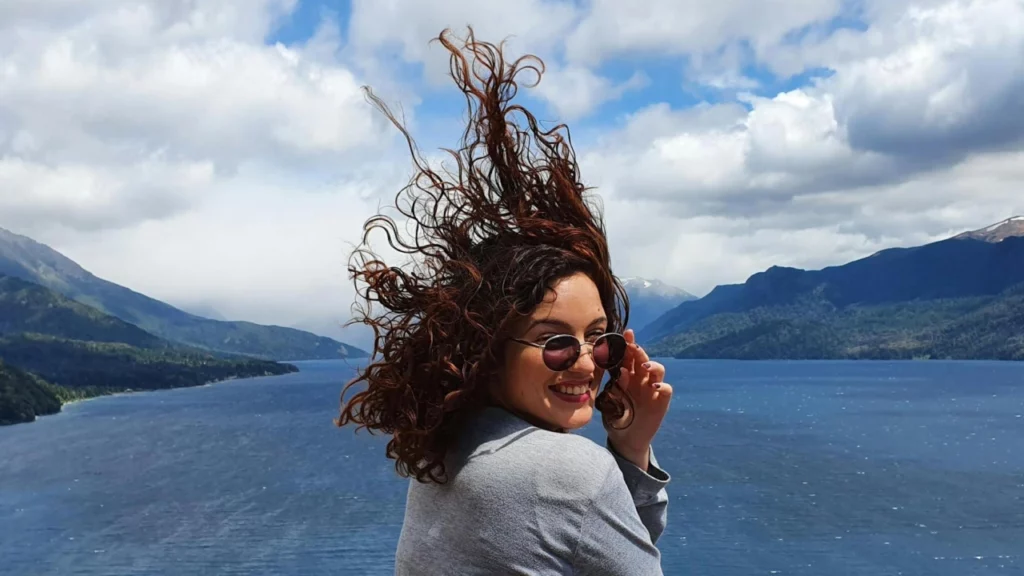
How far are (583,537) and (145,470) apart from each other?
91951mm

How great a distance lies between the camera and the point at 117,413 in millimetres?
142500

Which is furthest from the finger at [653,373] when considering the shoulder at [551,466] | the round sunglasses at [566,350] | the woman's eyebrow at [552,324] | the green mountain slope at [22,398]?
the green mountain slope at [22,398]

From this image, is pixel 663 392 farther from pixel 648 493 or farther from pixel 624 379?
pixel 648 493

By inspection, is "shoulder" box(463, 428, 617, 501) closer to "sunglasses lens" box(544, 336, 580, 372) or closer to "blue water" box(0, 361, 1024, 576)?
"sunglasses lens" box(544, 336, 580, 372)

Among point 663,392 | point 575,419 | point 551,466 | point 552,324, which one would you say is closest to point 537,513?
point 551,466

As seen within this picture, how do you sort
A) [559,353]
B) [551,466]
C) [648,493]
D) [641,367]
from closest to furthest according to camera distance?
[551,466] < [559,353] < [648,493] < [641,367]

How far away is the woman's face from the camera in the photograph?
229 cm

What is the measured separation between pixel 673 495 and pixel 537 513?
215 ft

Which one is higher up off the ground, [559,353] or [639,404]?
[559,353]

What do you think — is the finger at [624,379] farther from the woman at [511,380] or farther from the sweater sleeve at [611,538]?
the sweater sleeve at [611,538]

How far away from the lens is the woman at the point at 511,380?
6.47ft

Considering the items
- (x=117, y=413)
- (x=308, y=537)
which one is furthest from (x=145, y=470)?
(x=117, y=413)

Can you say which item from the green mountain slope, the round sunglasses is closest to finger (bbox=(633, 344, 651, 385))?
the round sunglasses

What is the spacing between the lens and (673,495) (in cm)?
6450
